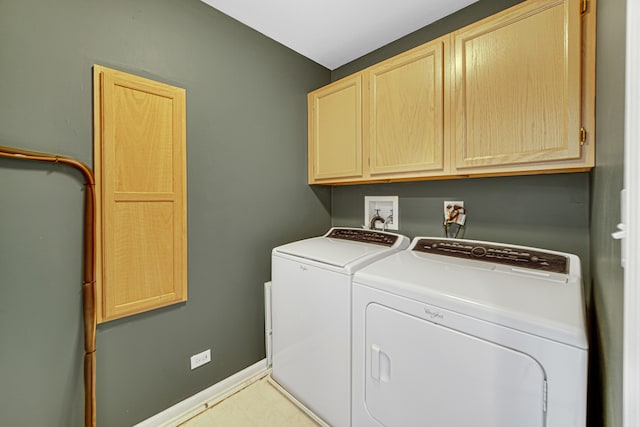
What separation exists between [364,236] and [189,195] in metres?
1.24

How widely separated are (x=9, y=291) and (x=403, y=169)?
2011 millimetres

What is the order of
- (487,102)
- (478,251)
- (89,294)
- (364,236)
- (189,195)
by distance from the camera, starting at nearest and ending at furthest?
1. (89,294)
2. (487,102)
3. (478,251)
4. (189,195)
5. (364,236)

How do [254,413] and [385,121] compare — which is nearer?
[254,413]

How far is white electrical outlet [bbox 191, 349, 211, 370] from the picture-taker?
5.23 feet

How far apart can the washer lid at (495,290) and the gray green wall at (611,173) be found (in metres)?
0.11

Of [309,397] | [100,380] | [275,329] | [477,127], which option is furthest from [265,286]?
[477,127]

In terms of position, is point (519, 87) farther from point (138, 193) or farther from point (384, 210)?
point (138, 193)

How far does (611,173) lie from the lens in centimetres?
74

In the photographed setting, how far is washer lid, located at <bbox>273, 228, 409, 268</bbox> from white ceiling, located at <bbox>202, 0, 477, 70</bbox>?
148 cm

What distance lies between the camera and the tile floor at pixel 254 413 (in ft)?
4.93

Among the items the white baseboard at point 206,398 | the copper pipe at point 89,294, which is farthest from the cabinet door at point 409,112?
the white baseboard at point 206,398

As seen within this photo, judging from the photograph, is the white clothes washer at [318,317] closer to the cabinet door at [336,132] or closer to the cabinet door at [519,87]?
the cabinet door at [336,132]

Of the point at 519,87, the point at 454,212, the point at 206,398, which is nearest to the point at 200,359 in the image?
the point at 206,398

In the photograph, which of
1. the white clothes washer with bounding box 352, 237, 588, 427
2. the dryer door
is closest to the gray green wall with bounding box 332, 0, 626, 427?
the white clothes washer with bounding box 352, 237, 588, 427
